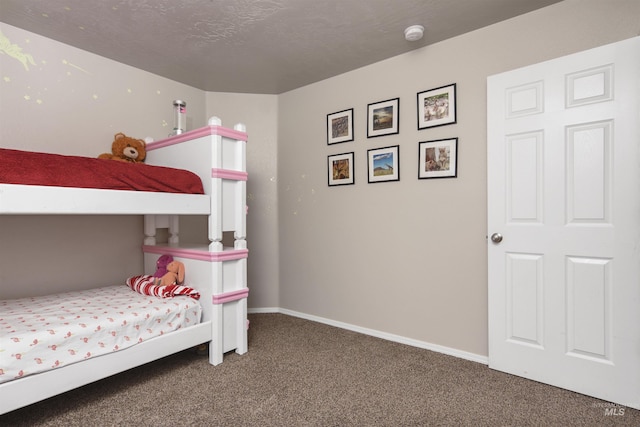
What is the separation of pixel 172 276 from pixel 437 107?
2.22 metres

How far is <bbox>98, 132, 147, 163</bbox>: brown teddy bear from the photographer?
2541 mm

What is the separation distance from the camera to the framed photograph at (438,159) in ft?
7.76

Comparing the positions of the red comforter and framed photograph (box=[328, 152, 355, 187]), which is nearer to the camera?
the red comforter

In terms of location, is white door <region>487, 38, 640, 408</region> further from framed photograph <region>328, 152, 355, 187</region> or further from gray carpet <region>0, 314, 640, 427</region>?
framed photograph <region>328, 152, 355, 187</region>

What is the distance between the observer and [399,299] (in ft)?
8.68

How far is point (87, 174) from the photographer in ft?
5.73

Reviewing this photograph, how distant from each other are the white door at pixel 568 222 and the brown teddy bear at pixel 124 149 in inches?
101

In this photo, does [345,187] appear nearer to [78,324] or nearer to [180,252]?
[180,252]

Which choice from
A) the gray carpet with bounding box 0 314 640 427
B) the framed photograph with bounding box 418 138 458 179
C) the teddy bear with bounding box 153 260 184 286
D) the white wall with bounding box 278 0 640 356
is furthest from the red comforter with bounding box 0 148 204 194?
the framed photograph with bounding box 418 138 458 179

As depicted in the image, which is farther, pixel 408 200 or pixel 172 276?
pixel 408 200

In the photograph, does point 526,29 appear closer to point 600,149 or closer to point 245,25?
point 600,149

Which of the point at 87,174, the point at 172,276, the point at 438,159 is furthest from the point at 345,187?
the point at 87,174

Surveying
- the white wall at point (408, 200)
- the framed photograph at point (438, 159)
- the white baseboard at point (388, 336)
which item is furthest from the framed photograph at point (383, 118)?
the white baseboard at point (388, 336)

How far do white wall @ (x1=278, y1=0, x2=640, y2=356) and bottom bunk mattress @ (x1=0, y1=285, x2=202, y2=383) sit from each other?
1.30 metres
